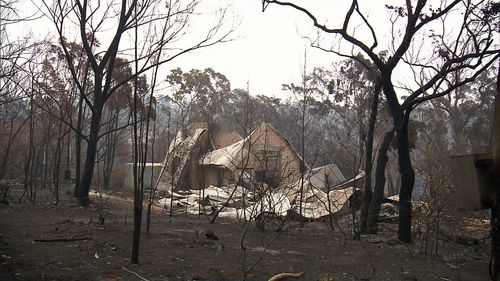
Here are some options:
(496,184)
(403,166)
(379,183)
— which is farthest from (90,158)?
(496,184)

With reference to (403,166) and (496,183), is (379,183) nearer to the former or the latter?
(403,166)

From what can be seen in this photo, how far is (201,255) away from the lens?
644cm

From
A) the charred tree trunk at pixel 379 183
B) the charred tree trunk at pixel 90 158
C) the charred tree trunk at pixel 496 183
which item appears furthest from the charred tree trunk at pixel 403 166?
the charred tree trunk at pixel 90 158

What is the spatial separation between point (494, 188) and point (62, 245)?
5890 mm

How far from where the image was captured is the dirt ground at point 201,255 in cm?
524

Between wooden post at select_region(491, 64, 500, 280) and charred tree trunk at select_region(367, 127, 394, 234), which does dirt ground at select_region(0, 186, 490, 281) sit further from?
wooden post at select_region(491, 64, 500, 280)

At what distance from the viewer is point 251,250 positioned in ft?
23.7

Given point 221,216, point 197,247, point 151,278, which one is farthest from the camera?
point 221,216

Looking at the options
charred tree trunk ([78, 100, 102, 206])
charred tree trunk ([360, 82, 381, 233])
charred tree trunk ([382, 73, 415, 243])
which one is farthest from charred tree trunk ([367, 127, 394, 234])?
charred tree trunk ([78, 100, 102, 206])

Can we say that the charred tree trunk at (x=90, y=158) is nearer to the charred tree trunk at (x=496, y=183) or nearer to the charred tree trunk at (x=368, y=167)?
the charred tree trunk at (x=368, y=167)

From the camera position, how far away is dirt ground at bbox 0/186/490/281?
17.2ft

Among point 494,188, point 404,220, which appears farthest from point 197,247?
point 494,188

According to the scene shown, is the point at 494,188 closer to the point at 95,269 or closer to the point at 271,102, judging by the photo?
the point at 95,269

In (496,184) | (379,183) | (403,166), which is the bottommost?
(496,184)
